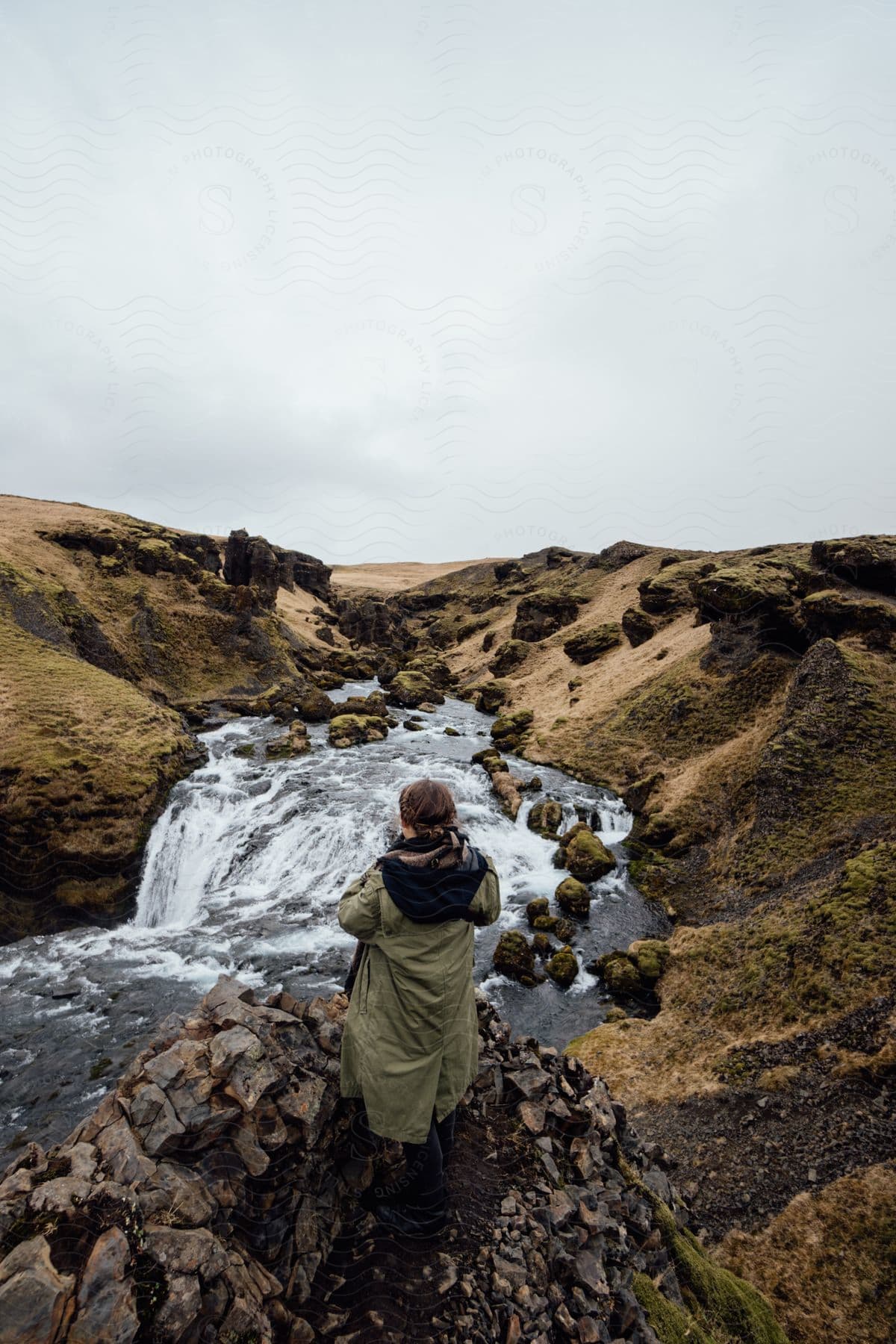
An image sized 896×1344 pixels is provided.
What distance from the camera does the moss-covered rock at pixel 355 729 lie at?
35.0 meters

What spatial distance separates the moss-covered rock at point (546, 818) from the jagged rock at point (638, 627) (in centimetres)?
2326

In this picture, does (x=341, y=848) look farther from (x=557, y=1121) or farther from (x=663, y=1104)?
(x=557, y=1121)

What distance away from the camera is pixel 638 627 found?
149 ft

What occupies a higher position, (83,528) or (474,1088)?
(83,528)

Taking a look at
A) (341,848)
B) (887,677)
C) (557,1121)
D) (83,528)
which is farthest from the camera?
(83,528)

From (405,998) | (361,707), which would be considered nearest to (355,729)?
(361,707)

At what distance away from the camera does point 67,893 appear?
17.4 meters

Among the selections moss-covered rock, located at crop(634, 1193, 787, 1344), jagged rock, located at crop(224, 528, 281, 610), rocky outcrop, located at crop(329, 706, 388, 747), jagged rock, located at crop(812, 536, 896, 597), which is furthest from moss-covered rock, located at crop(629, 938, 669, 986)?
jagged rock, located at crop(224, 528, 281, 610)

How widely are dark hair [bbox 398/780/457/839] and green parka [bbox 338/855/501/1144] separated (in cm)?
51

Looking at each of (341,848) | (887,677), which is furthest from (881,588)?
(341,848)

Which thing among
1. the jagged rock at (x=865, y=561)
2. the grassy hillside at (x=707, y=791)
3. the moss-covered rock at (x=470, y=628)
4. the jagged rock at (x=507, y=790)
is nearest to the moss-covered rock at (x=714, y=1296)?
the grassy hillside at (x=707, y=791)

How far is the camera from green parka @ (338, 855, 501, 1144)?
14.5 ft

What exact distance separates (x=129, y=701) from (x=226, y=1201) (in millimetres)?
26292

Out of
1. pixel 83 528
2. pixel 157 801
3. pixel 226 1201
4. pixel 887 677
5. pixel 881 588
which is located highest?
pixel 83 528
